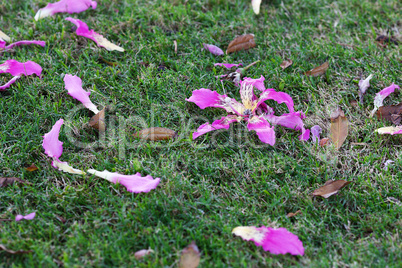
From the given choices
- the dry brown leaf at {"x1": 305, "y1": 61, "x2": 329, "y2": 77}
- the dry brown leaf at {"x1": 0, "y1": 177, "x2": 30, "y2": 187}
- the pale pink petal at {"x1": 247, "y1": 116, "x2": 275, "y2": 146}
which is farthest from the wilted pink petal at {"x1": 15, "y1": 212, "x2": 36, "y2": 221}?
the dry brown leaf at {"x1": 305, "y1": 61, "x2": 329, "y2": 77}

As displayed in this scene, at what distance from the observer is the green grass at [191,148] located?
1778 mm

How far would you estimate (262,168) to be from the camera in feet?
6.80

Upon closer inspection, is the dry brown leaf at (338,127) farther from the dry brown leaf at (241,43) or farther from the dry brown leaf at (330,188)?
the dry brown leaf at (241,43)

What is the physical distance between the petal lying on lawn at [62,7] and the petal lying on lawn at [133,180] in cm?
151

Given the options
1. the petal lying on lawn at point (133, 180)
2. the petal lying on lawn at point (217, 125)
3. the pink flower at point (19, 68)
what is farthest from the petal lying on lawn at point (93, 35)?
the petal lying on lawn at point (133, 180)

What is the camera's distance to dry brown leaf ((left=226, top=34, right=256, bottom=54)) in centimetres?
279

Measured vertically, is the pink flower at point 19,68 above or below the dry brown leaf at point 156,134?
above

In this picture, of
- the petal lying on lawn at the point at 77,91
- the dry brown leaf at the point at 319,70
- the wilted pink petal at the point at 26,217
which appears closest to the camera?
the wilted pink petal at the point at 26,217

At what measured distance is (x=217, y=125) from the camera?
221 cm

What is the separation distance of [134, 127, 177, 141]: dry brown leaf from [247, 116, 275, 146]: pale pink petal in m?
0.43

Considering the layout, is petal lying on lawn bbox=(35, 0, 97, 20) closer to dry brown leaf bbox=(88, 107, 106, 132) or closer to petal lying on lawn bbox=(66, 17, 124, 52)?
petal lying on lawn bbox=(66, 17, 124, 52)

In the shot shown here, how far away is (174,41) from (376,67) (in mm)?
1347

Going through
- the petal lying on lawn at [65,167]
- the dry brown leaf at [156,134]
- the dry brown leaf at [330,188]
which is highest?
the dry brown leaf at [156,134]

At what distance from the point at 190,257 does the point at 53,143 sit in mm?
945
